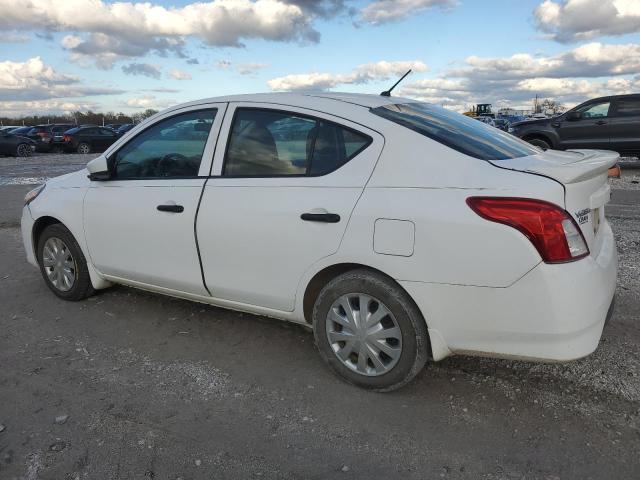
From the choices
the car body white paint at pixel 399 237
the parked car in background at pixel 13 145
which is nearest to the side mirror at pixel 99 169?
the car body white paint at pixel 399 237

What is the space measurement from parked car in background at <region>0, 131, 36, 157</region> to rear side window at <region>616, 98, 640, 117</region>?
79.9 ft

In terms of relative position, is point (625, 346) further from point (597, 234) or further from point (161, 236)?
point (161, 236)

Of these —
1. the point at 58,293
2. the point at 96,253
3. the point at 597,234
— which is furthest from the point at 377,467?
the point at 58,293

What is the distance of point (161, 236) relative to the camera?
383 centimetres

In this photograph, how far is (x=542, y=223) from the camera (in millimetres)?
2547

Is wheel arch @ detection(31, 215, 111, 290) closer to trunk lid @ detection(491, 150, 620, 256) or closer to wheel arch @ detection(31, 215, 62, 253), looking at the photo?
wheel arch @ detection(31, 215, 62, 253)

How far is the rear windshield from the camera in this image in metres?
3.00

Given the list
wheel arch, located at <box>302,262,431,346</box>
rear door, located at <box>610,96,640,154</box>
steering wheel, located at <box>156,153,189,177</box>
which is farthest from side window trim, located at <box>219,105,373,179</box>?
rear door, located at <box>610,96,640,154</box>

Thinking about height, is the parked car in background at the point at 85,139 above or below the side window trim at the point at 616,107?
below

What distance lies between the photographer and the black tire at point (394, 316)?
292cm

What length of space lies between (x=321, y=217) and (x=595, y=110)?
43.1 feet

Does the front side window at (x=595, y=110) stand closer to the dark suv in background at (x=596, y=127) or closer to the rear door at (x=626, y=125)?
the dark suv in background at (x=596, y=127)

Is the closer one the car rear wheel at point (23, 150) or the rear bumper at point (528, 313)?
the rear bumper at point (528, 313)

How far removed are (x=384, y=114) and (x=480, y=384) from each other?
66.0 inches
